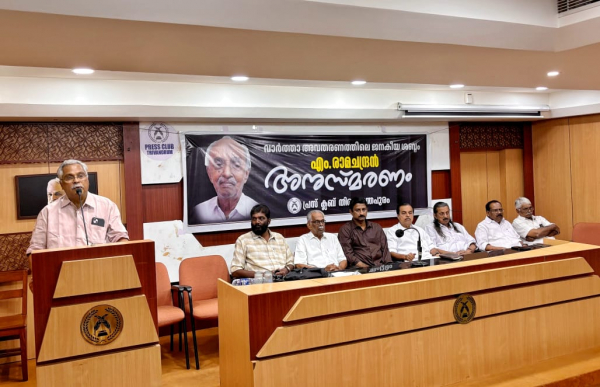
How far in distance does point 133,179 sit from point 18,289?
1385 mm

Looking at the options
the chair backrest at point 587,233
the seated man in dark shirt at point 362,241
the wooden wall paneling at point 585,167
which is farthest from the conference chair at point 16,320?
the wooden wall paneling at point 585,167

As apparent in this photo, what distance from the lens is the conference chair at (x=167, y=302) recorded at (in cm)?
455

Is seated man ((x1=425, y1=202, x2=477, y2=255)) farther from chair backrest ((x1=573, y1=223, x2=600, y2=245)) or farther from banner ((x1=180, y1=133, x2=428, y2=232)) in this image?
chair backrest ((x1=573, y1=223, x2=600, y2=245))

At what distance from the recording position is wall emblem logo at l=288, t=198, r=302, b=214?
6.07 m

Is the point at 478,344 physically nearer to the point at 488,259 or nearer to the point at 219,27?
the point at 488,259

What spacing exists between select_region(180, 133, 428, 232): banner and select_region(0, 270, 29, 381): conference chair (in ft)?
5.18

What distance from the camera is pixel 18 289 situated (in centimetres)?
477

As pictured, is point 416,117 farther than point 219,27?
Yes

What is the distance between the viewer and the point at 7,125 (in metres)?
4.83

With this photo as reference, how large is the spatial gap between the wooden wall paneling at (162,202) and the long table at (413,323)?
7.70 feet

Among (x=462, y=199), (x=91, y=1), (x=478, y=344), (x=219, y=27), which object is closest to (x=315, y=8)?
(x=219, y=27)

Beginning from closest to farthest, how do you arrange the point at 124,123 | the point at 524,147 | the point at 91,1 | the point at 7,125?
1. the point at 91,1
2. the point at 7,125
3. the point at 124,123
4. the point at 524,147

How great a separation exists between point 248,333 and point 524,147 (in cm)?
607

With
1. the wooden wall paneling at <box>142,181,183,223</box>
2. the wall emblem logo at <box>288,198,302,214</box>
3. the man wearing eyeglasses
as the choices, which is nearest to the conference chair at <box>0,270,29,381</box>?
the wooden wall paneling at <box>142,181,183,223</box>
